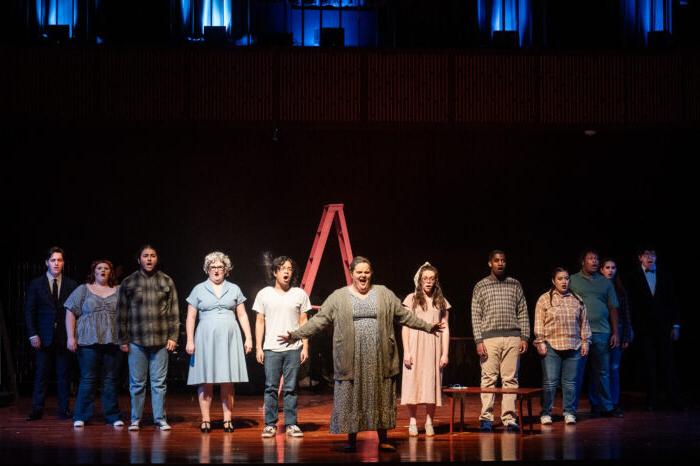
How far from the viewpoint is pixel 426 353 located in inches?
324

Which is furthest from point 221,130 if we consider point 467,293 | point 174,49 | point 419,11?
point 467,293

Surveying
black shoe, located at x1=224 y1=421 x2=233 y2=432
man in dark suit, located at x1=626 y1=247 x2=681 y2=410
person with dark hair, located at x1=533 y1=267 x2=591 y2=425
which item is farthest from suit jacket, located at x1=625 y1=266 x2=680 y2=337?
black shoe, located at x1=224 y1=421 x2=233 y2=432

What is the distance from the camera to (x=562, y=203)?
13.5 meters

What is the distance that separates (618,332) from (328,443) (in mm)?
3326

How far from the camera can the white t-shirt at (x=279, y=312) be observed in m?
8.09

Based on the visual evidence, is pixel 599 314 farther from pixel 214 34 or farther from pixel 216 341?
pixel 214 34

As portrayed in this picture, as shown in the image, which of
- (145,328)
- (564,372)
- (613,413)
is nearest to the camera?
(145,328)

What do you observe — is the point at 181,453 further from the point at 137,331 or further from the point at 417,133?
the point at 417,133

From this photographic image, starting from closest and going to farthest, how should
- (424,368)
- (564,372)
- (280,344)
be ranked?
(280,344) < (424,368) < (564,372)

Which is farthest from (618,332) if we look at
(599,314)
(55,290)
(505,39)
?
(55,290)

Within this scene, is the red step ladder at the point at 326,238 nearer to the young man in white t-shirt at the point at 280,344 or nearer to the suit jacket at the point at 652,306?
the young man in white t-shirt at the point at 280,344

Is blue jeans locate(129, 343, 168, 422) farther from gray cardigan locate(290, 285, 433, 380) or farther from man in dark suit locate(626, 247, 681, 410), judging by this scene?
man in dark suit locate(626, 247, 681, 410)

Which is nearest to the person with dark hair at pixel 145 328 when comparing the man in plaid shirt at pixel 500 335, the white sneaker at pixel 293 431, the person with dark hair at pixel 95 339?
the person with dark hair at pixel 95 339

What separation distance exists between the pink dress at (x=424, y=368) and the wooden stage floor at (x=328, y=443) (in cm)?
33
